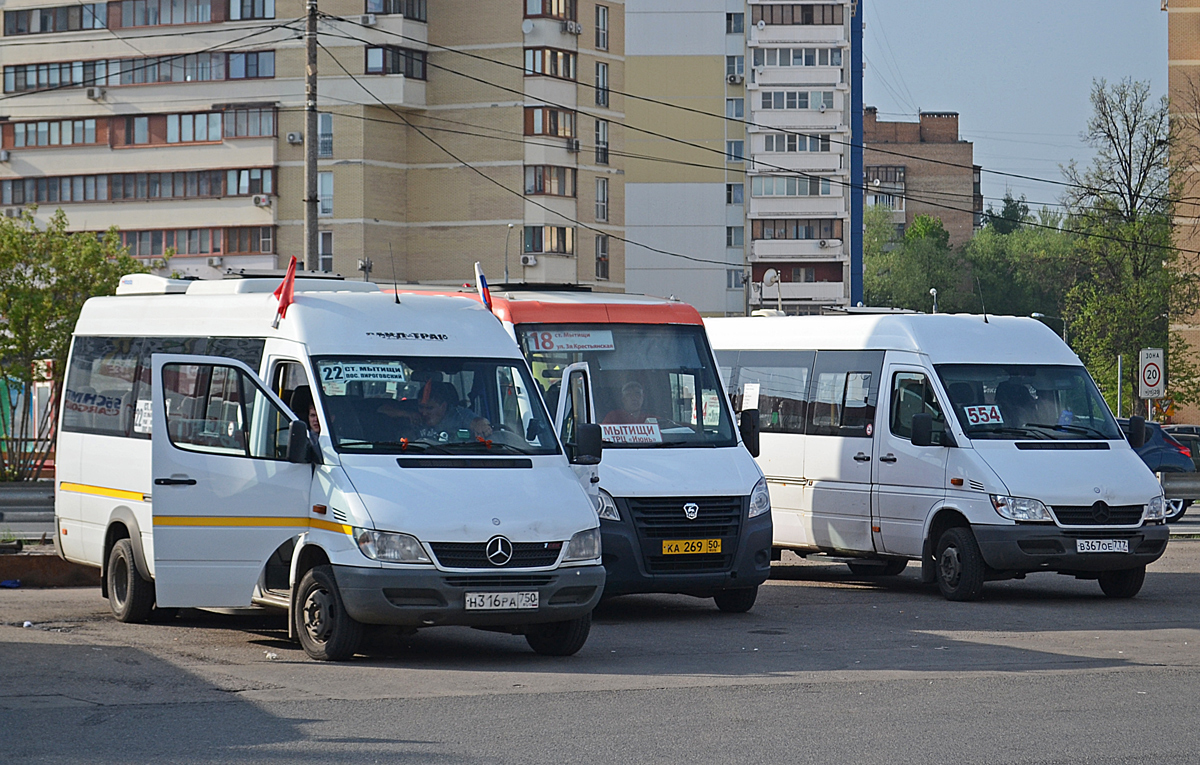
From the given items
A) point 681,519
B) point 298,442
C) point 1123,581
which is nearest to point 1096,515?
point 1123,581

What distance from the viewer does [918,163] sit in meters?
153

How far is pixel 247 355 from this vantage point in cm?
1320

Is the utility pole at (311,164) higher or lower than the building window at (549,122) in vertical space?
lower

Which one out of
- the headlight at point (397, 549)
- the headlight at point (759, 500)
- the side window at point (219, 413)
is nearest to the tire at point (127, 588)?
the side window at point (219, 413)

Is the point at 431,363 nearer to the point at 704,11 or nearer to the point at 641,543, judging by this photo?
the point at 641,543

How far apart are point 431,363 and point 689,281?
8125 cm

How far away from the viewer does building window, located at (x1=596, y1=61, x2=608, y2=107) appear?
7481cm

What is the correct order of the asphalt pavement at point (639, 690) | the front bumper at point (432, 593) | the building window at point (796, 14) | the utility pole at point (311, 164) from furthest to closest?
the building window at point (796, 14), the utility pole at point (311, 164), the front bumper at point (432, 593), the asphalt pavement at point (639, 690)

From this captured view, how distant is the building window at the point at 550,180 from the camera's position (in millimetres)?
72062

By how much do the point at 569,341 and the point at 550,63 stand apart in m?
57.8

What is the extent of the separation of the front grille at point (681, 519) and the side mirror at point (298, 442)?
3558 millimetres

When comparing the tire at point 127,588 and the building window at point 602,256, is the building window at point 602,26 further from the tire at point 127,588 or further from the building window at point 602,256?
the tire at point 127,588

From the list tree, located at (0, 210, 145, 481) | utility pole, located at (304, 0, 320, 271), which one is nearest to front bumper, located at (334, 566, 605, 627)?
utility pole, located at (304, 0, 320, 271)

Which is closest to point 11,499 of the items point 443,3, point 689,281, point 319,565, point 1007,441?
point 319,565
